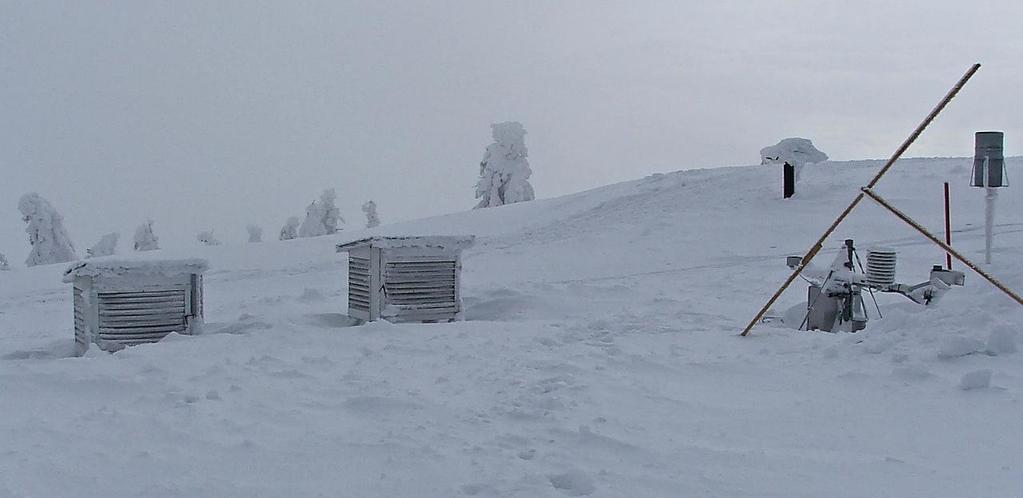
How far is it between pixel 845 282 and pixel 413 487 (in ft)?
21.4

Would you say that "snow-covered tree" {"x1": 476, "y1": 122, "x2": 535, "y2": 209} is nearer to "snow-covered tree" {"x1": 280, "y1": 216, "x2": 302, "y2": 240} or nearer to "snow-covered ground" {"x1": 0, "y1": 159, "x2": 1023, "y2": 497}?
"snow-covered tree" {"x1": 280, "y1": 216, "x2": 302, "y2": 240}

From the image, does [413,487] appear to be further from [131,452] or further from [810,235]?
[810,235]

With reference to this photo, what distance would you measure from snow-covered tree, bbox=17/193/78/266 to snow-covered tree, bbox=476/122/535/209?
19.4 m

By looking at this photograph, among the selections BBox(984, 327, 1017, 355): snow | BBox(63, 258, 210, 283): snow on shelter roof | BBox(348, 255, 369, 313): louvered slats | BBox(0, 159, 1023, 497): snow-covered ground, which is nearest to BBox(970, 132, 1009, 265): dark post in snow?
BBox(0, 159, 1023, 497): snow-covered ground

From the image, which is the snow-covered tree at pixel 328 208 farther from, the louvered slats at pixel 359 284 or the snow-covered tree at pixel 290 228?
the louvered slats at pixel 359 284

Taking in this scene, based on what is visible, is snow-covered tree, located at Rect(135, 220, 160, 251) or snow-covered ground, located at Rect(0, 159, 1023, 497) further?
snow-covered tree, located at Rect(135, 220, 160, 251)

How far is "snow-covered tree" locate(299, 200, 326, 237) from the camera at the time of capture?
1850 inches

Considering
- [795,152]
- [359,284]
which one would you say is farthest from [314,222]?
[359,284]

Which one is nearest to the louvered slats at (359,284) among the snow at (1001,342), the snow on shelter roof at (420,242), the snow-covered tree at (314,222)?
the snow on shelter roof at (420,242)

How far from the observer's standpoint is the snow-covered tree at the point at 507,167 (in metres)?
38.4

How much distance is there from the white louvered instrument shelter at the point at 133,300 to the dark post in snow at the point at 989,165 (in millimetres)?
9321

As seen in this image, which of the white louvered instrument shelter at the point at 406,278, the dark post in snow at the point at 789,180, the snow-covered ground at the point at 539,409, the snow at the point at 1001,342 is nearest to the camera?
the snow-covered ground at the point at 539,409

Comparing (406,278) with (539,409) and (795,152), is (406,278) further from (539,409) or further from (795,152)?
(795,152)

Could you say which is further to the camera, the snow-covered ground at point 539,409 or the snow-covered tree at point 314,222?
the snow-covered tree at point 314,222
